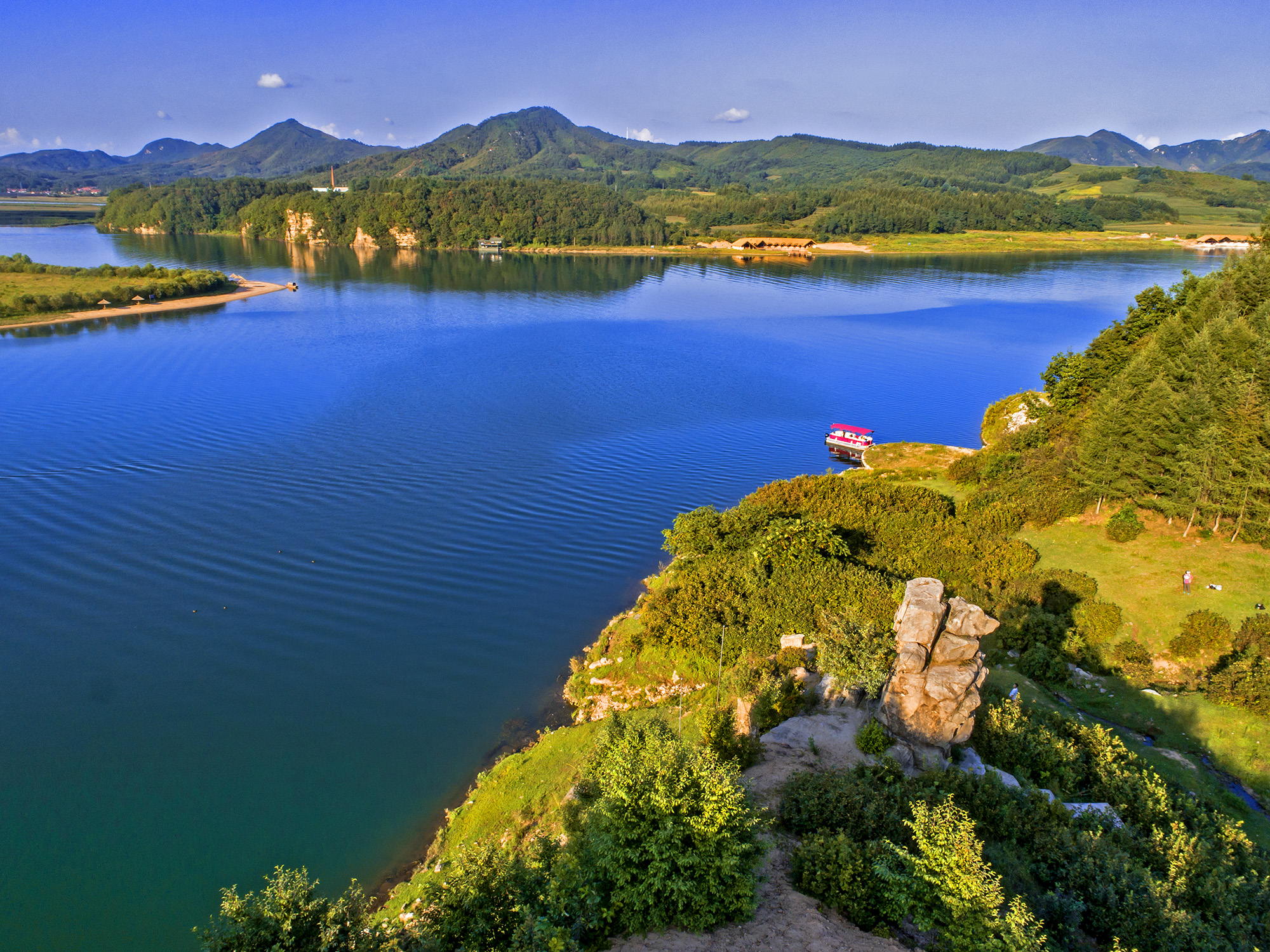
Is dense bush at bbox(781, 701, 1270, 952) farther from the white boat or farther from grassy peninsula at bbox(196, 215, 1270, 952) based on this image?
the white boat

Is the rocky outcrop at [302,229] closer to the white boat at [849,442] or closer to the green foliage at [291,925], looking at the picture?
the white boat at [849,442]

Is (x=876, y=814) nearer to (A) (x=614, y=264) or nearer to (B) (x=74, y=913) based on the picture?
(B) (x=74, y=913)

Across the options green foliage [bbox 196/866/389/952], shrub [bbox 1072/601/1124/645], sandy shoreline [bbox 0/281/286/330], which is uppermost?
sandy shoreline [bbox 0/281/286/330]

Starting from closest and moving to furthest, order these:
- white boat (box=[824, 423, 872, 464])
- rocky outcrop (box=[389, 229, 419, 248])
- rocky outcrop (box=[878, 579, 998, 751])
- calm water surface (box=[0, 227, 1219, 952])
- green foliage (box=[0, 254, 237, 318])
Result: 1. rocky outcrop (box=[878, 579, 998, 751])
2. calm water surface (box=[0, 227, 1219, 952])
3. white boat (box=[824, 423, 872, 464])
4. green foliage (box=[0, 254, 237, 318])
5. rocky outcrop (box=[389, 229, 419, 248])

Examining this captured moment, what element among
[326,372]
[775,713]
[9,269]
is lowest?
[775,713]

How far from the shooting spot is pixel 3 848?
16141 mm

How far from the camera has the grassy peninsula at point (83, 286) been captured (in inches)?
3204

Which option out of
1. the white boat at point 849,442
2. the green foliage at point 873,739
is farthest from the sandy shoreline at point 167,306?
the green foliage at point 873,739

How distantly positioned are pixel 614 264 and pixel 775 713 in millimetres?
150677

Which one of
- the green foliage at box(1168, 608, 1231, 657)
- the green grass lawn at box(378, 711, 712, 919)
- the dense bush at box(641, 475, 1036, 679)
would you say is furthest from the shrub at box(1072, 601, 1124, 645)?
the green grass lawn at box(378, 711, 712, 919)

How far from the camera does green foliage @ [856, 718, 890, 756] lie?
1457 centimetres

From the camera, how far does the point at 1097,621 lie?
22500 mm

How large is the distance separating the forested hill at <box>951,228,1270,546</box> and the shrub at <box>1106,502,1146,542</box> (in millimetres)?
893

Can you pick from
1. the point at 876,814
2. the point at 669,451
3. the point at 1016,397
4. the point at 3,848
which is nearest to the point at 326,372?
the point at 669,451
